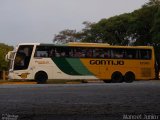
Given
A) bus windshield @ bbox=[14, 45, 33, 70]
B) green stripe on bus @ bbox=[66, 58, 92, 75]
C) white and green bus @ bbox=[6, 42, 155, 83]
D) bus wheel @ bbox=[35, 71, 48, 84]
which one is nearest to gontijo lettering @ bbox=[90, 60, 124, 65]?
white and green bus @ bbox=[6, 42, 155, 83]

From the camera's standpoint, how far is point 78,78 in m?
37.0

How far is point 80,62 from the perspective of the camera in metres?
36.6

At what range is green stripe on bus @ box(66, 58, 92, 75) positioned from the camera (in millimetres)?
36156

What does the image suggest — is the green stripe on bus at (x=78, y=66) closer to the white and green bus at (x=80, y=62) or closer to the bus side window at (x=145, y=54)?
the white and green bus at (x=80, y=62)

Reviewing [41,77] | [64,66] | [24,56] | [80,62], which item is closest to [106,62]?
[80,62]

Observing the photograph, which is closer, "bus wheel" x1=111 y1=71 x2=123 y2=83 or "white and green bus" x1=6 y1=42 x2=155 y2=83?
"white and green bus" x1=6 y1=42 x2=155 y2=83

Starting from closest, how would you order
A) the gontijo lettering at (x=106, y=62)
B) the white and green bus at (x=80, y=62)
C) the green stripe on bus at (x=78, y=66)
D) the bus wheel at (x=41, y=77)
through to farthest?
the white and green bus at (x=80, y=62), the bus wheel at (x=41, y=77), the green stripe on bus at (x=78, y=66), the gontijo lettering at (x=106, y=62)

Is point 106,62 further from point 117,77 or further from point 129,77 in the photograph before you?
point 129,77

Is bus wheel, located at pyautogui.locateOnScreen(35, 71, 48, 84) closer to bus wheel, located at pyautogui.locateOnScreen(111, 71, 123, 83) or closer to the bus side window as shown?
bus wheel, located at pyautogui.locateOnScreen(111, 71, 123, 83)

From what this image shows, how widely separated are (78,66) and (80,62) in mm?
315

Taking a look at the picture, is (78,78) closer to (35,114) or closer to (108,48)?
(108,48)

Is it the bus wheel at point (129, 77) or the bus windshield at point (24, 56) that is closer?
the bus windshield at point (24, 56)

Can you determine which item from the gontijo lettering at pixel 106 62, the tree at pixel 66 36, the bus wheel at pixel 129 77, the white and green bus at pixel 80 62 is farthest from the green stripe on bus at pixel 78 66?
the tree at pixel 66 36

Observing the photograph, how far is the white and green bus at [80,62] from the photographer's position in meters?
35.1
